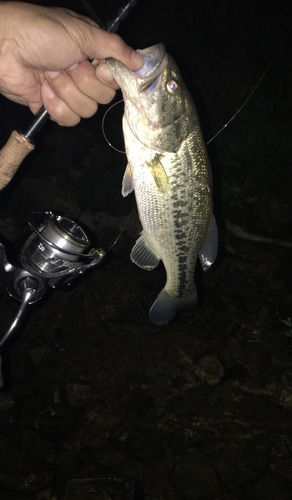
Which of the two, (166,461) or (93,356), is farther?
(93,356)

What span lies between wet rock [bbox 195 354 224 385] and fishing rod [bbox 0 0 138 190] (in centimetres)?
338

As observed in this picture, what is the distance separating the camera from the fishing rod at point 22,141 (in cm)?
180

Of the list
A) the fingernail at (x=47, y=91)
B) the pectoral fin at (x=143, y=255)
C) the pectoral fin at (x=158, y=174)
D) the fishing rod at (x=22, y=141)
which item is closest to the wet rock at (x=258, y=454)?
the pectoral fin at (x=143, y=255)

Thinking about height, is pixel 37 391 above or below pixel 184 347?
above

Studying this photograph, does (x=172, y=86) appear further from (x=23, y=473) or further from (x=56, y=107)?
(x=23, y=473)

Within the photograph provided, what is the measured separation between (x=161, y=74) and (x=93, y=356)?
3.58m

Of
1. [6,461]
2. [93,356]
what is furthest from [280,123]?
[6,461]

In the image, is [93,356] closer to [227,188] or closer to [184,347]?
[184,347]

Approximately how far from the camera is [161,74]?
1561 millimetres

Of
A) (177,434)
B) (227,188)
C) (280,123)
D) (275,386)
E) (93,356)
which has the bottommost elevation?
(275,386)

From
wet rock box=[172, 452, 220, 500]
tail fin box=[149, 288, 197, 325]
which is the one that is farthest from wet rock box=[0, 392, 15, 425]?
tail fin box=[149, 288, 197, 325]

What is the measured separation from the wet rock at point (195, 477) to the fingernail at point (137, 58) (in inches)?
148

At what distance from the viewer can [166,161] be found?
1714mm

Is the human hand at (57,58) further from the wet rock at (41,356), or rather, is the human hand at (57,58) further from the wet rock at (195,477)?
the wet rock at (195,477)
